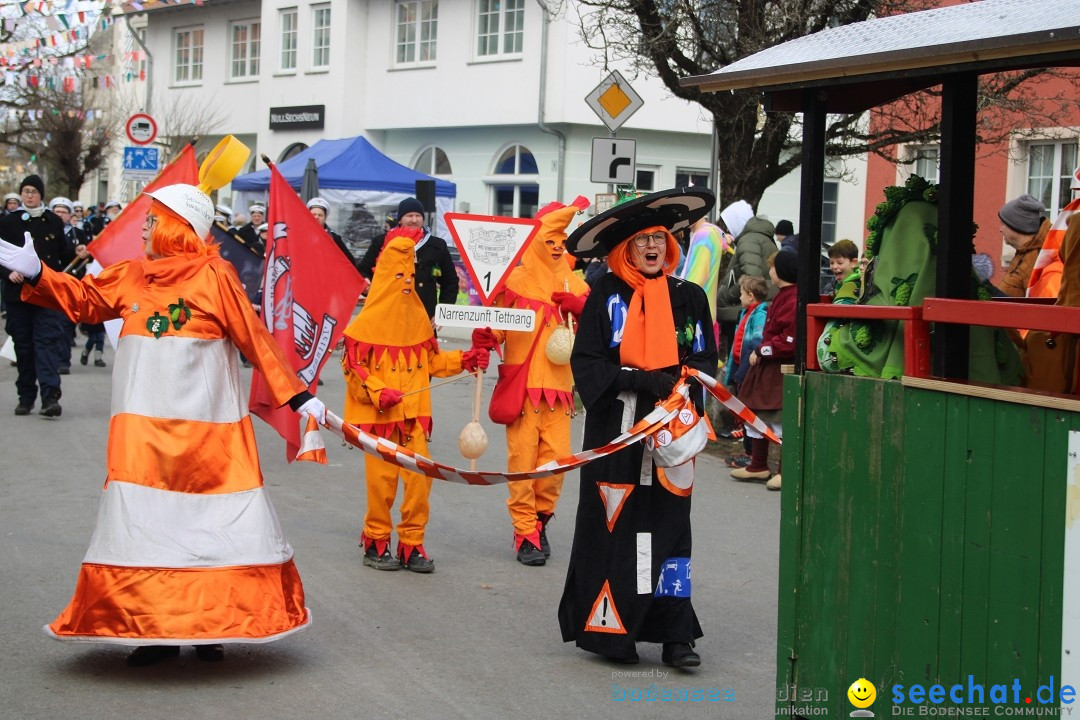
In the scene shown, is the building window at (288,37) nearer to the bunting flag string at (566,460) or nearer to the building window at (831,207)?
the building window at (831,207)

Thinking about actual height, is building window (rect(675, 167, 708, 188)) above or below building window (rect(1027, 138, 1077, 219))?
above

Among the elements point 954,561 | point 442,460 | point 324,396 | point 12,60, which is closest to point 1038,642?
point 954,561

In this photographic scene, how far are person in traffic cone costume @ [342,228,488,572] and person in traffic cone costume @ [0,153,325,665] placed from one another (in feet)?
5.46

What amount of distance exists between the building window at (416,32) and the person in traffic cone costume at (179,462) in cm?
2685

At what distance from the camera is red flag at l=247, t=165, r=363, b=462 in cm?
763

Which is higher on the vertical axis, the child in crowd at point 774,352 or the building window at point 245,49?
the building window at point 245,49

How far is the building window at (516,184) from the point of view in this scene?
97.9 ft

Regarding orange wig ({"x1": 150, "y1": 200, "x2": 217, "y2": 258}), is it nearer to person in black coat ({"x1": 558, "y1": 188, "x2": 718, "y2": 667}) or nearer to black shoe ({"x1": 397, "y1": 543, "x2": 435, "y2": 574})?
person in black coat ({"x1": 558, "y1": 188, "x2": 718, "y2": 667})

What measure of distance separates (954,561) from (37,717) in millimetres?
3315

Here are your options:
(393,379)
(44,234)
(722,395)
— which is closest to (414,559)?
(393,379)

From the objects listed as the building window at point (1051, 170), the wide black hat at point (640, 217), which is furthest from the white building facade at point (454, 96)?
the wide black hat at point (640, 217)

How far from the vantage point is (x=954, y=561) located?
373 cm

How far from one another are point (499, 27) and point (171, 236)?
995 inches

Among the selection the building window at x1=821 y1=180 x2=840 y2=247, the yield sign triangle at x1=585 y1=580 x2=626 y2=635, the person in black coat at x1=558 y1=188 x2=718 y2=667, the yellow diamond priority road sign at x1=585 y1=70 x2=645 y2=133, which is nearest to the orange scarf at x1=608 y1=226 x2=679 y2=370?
the person in black coat at x1=558 y1=188 x2=718 y2=667
